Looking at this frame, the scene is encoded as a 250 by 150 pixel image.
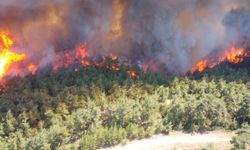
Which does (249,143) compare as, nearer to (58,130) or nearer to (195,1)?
(58,130)

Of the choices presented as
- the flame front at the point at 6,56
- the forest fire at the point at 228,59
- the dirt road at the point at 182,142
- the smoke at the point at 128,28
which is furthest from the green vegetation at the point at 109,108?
the smoke at the point at 128,28

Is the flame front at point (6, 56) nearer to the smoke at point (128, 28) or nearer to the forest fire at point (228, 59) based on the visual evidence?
the smoke at point (128, 28)

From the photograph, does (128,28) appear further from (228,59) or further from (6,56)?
(6,56)

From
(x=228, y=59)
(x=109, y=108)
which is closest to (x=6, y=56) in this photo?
(x=109, y=108)

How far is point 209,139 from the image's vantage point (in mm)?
67125

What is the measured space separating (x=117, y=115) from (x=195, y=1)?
36992 mm

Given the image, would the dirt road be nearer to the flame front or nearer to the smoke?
the smoke

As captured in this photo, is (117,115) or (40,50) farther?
(40,50)

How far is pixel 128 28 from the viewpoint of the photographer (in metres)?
95.8

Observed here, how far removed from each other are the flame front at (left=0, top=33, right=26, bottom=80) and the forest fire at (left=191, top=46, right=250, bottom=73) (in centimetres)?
3093

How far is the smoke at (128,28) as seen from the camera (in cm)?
9250

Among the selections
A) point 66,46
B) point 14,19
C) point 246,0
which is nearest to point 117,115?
point 66,46

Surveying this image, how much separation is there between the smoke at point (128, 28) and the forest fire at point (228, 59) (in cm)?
134

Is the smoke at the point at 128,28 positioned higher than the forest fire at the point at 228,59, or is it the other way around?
the smoke at the point at 128,28
